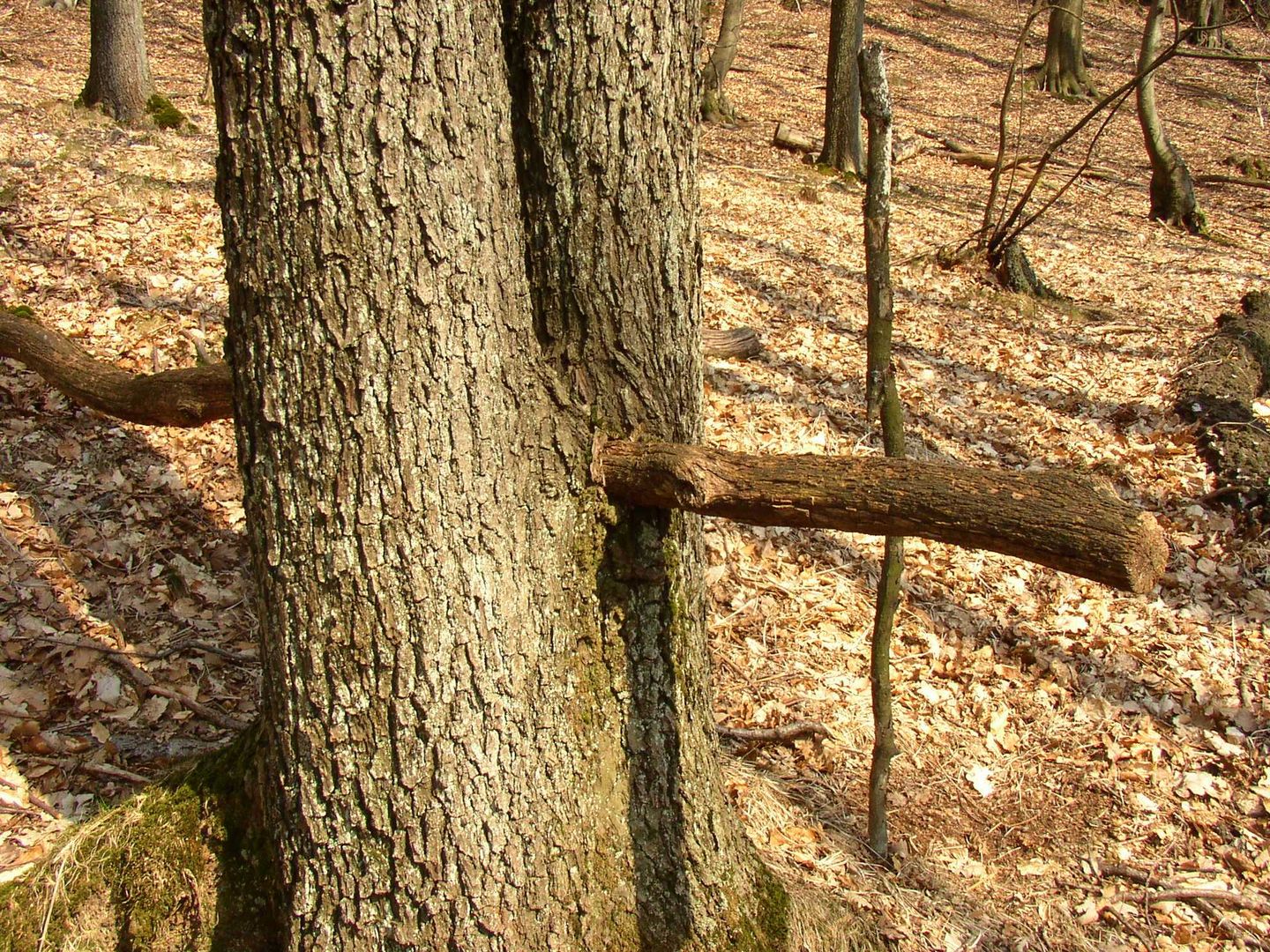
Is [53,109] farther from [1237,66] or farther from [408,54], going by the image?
[1237,66]

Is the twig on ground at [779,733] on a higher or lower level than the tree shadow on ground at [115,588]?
lower

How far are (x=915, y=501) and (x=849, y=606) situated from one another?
9.73 feet

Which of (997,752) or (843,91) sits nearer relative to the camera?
(997,752)

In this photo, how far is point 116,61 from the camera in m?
8.71

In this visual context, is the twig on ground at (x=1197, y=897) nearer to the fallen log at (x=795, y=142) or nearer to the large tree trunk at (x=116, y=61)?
the large tree trunk at (x=116, y=61)

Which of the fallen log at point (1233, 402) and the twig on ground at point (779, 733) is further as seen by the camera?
the fallen log at point (1233, 402)

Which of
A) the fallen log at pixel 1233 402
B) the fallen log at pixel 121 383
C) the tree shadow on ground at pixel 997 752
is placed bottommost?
the tree shadow on ground at pixel 997 752

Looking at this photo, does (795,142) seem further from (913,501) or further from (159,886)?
(159,886)

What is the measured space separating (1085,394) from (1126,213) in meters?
7.25

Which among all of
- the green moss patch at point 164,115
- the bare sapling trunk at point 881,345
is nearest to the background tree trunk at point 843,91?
the green moss patch at point 164,115

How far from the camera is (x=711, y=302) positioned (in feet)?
24.8

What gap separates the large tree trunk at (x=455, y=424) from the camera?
5.90 feet

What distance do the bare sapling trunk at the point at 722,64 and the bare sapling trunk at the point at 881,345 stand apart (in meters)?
12.8

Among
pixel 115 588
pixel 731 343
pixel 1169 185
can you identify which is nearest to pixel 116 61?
pixel 731 343
